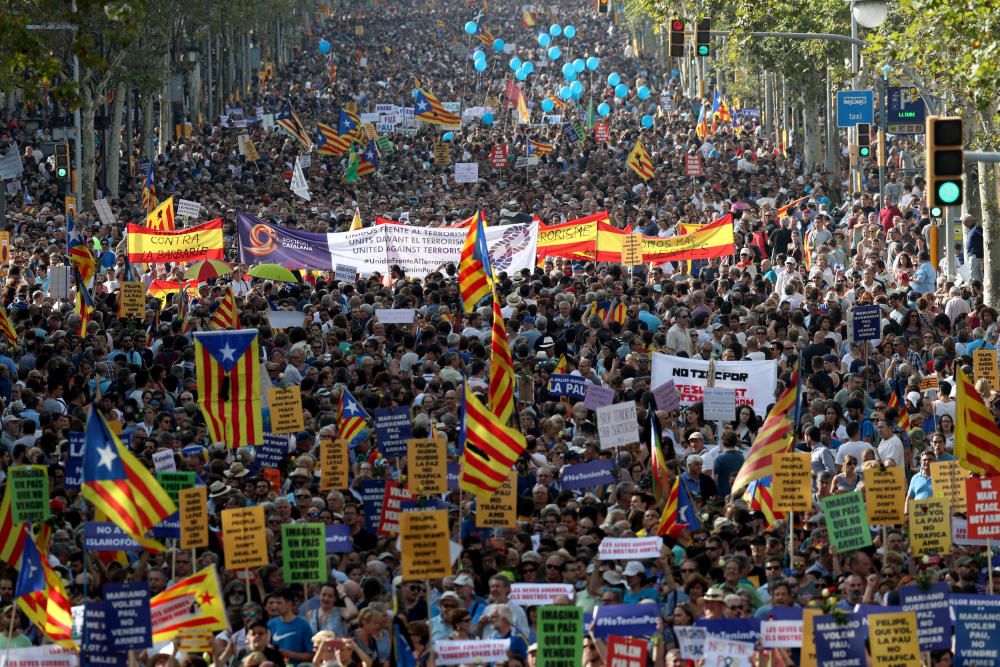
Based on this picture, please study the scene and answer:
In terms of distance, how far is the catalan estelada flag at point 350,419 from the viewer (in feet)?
60.3

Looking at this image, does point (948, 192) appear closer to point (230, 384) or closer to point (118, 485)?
point (230, 384)

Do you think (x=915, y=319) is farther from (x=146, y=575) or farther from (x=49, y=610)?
(x=49, y=610)

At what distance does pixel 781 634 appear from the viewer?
12.2m

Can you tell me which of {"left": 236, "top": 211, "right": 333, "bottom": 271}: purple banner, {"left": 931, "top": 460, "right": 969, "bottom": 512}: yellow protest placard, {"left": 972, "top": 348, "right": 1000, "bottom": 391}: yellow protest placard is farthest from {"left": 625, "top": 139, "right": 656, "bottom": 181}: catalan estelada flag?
{"left": 931, "top": 460, "right": 969, "bottom": 512}: yellow protest placard

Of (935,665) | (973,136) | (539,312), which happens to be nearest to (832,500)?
(935,665)

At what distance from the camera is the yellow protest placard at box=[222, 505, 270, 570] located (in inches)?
550

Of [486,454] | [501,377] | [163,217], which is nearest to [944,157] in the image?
[486,454]

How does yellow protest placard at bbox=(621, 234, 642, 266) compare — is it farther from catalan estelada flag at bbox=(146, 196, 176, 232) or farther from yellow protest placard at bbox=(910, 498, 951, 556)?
yellow protest placard at bbox=(910, 498, 951, 556)

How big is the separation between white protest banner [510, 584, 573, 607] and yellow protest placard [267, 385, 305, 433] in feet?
15.1

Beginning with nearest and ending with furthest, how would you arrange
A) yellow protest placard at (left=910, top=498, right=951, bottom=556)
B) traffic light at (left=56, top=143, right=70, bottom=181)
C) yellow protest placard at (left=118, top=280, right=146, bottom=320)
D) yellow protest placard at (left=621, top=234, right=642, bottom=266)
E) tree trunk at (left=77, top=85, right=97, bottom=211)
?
1. yellow protest placard at (left=910, top=498, right=951, bottom=556)
2. yellow protest placard at (left=118, top=280, right=146, bottom=320)
3. yellow protest placard at (left=621, top=234, right=642, bottom=266)
4. traffic light at (left=56, top=143, right=70, bottom=181)
5. tree trunk at (left=77, top=85, right=97, bottom=211)

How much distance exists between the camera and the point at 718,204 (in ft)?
133

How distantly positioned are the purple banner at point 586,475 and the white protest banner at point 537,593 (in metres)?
2.94

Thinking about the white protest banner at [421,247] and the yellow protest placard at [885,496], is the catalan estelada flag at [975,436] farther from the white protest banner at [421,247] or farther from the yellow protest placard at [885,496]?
the white protest banner at [421,247]

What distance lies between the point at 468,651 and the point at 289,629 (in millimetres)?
1548
